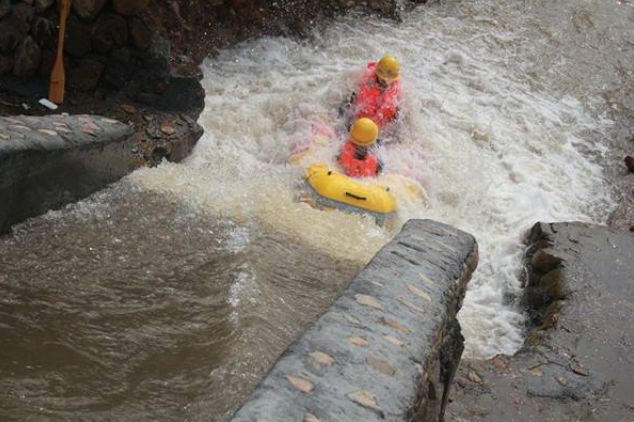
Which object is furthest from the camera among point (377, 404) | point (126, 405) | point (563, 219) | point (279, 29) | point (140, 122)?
point (279, 29)

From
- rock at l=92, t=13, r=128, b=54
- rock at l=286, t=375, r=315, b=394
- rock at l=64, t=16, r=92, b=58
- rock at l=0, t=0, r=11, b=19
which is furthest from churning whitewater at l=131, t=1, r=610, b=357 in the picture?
rock at l=286, t=375, r=315, b=394

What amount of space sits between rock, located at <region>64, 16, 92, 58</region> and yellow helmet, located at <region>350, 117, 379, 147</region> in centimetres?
266

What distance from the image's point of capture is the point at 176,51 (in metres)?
8.86

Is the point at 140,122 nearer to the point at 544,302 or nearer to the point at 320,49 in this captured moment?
the point at 544,302

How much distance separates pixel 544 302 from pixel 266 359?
308 cm

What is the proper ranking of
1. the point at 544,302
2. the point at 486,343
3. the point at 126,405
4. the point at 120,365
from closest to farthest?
1. the point at 126,405
2. the point at 120,365
3. the point at 486,343
4. the point at 544,302

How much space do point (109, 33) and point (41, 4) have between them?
0.63m

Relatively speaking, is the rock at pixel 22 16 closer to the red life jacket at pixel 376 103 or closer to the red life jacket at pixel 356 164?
the red life jacket at pixel 356 164

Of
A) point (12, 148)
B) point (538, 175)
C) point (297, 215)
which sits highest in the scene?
point (12, 148)

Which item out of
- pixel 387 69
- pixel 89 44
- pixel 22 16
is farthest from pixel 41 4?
pixel 387 69

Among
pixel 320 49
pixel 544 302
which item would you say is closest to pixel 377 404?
pixel 544 302

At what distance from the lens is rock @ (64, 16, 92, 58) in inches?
259

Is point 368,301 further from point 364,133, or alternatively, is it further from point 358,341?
point 364,133

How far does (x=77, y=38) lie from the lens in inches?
262
